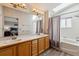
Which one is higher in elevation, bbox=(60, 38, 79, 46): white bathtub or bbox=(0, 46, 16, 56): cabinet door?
bbox=(0, 46, 16, 56): cabinet door

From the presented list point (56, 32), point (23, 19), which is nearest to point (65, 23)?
point (56, 32)

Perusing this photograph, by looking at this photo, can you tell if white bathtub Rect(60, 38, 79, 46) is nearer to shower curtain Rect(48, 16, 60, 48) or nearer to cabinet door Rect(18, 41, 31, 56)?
shower curtain Rect(48, 16, 60, 48)

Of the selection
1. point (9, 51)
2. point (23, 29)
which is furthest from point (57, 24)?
point (9, 51)

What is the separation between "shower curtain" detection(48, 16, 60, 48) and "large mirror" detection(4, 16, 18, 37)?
2.05 m

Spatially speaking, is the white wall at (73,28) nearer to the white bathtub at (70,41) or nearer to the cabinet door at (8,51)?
the white bathtub at (70,41)

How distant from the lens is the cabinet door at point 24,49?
232 centimetres

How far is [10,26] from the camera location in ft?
9.22

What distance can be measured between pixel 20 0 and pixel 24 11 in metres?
2.06

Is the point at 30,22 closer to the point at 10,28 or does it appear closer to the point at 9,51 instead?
the point at 10,28

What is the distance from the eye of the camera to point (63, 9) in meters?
3.77

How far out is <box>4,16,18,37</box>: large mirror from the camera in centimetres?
275

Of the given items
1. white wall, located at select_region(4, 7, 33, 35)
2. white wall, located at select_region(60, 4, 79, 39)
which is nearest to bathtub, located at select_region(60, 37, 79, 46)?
white wall, located at select_region(60, 4, 79, 39)

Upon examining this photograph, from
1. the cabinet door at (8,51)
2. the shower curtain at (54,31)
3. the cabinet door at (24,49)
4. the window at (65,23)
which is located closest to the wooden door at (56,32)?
the shower curtain at (54,31)

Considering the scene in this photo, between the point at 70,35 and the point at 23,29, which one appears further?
the point at 70,35
